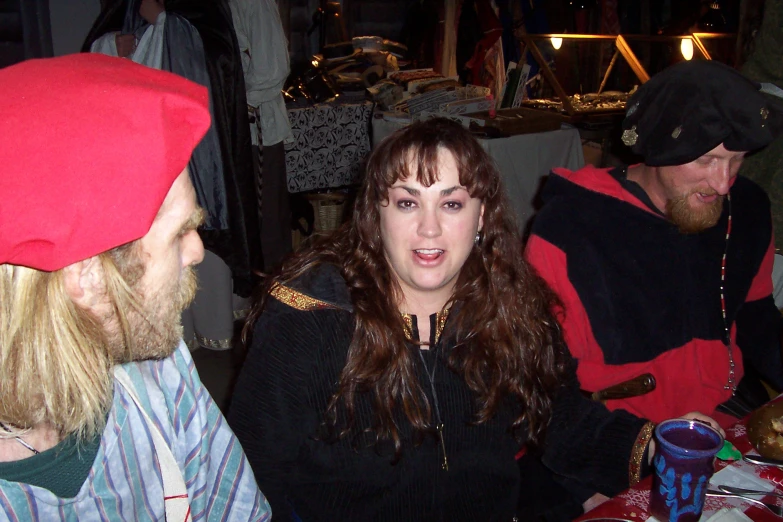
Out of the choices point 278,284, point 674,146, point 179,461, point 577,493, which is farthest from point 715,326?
point 179,461

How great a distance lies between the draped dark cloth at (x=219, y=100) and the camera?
327cm

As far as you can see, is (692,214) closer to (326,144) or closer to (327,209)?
(327,209)

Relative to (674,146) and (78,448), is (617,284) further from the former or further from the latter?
(78,448)

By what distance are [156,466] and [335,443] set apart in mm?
443

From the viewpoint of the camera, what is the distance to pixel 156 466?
1.26m

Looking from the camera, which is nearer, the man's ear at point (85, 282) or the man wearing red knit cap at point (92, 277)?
the man wearing red knit cap at point (92, 277)

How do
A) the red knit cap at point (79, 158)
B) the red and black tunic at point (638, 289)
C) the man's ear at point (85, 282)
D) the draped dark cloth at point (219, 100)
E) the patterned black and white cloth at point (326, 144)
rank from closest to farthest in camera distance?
the red knit cap at point (79, 158)
the man's ear at point (85, 282)
the red and black tunic at point (638, 289)
the draped dark cloth at point (219, 100)
the patterned black and white cloth at point (326, 144)

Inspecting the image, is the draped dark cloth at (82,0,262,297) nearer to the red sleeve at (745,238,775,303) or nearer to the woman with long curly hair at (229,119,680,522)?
the woman with long curly hair at (229,119,680,522)

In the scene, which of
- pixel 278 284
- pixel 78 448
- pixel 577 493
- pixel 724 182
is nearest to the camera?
pixel 78 448

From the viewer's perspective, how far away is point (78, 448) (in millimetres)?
1138

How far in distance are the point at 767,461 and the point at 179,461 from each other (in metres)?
1.30

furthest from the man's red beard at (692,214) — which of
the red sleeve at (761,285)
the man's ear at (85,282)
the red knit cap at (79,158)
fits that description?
the man's ear at (85,282)

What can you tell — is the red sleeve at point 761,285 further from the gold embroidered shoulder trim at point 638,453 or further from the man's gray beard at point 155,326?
the man's gray beard at point 155,326

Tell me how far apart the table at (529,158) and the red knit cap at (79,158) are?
3103 millimetres
